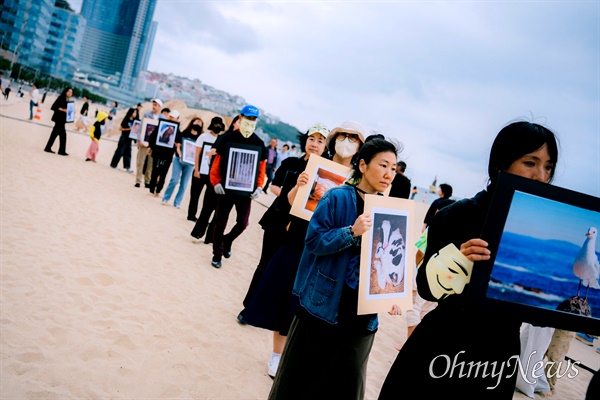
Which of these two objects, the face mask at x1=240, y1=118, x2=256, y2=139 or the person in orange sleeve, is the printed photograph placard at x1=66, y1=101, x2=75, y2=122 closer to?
the person in orange sleeve

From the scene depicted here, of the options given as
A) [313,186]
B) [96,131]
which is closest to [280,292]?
[313,186]

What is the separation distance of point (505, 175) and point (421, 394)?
0.94 m

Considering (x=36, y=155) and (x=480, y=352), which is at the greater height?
(x=480, y=352)

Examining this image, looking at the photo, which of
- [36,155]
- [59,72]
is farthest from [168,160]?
[59,72]

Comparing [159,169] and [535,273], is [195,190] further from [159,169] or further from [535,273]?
[535,273]

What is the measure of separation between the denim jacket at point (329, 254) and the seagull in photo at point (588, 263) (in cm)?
96

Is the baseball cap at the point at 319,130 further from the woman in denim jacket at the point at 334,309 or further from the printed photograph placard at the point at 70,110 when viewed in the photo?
the printed photograph placard at the point at 70,110

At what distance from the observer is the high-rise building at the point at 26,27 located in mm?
102500

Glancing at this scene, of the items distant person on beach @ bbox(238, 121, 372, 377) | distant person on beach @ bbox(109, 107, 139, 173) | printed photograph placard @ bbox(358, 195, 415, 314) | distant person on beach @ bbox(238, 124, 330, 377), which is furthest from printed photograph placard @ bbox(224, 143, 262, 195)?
distant person on beach @ bbox(109, 107, 139, 173)

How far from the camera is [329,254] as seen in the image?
2092mm

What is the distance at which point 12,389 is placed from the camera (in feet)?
8.03

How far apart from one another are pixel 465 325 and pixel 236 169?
4.32m

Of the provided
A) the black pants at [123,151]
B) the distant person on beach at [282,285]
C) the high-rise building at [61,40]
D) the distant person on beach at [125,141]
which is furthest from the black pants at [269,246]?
the high-rise building at [61,40]

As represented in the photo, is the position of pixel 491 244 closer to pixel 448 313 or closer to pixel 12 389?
pixel 448 313
